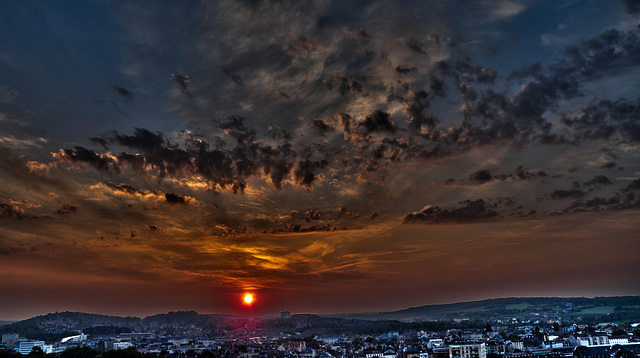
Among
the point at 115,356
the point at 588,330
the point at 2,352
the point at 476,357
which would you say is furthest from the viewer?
the point at 588,330

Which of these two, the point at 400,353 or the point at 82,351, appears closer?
the point at 82,351

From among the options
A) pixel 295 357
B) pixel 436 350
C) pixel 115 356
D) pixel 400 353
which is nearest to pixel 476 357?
pixel 436 350

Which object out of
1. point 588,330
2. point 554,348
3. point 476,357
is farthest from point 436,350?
point 588,330

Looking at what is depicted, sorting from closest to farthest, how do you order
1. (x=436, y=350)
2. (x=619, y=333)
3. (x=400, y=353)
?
(x=436, y=350) → (x=400, y=353) → (x=619, y=333)

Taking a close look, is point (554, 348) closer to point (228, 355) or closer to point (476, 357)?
point (476, 357)

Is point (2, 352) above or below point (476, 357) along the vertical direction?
above

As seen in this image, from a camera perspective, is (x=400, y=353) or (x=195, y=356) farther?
(x=400, y=353)

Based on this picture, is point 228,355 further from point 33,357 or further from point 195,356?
point 33,357

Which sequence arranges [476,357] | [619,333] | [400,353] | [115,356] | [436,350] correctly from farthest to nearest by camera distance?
1. [619,333]
2. [400,353]
3. [436,350]
4. [476,357]
5. [115,356]

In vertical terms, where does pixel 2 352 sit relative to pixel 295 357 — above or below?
above

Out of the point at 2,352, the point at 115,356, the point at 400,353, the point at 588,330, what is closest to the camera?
the point at 2,352
